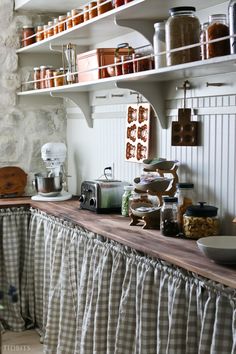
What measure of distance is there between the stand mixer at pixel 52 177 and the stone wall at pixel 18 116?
19 cm

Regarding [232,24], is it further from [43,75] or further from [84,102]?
[43,75]

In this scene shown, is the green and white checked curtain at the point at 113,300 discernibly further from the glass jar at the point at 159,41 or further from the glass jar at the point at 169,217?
the glass jar at the point at 159,41

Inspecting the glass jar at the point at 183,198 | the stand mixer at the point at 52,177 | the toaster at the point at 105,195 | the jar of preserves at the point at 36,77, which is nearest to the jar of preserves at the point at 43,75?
the jar of preserves at the point at 36,77

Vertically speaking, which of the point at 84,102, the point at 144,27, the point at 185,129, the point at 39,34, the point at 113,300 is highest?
the point at 39,34

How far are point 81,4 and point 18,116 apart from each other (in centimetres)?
95

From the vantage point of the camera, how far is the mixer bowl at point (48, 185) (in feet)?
13.7

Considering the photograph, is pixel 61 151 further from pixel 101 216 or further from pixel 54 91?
pixel 101 216

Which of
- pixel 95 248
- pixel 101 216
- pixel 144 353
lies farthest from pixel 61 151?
pixel 144 353

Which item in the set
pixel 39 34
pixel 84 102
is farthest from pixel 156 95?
pixel 39 34

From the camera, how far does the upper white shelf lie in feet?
8.93

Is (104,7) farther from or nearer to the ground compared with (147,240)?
farther from the ground

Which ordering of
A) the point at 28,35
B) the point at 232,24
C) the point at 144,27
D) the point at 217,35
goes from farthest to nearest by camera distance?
the point at 28,35 → the point at 144,27 → the point at 217,35 → the point at 232,24

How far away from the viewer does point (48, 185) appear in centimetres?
419

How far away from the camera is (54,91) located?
4.06m
